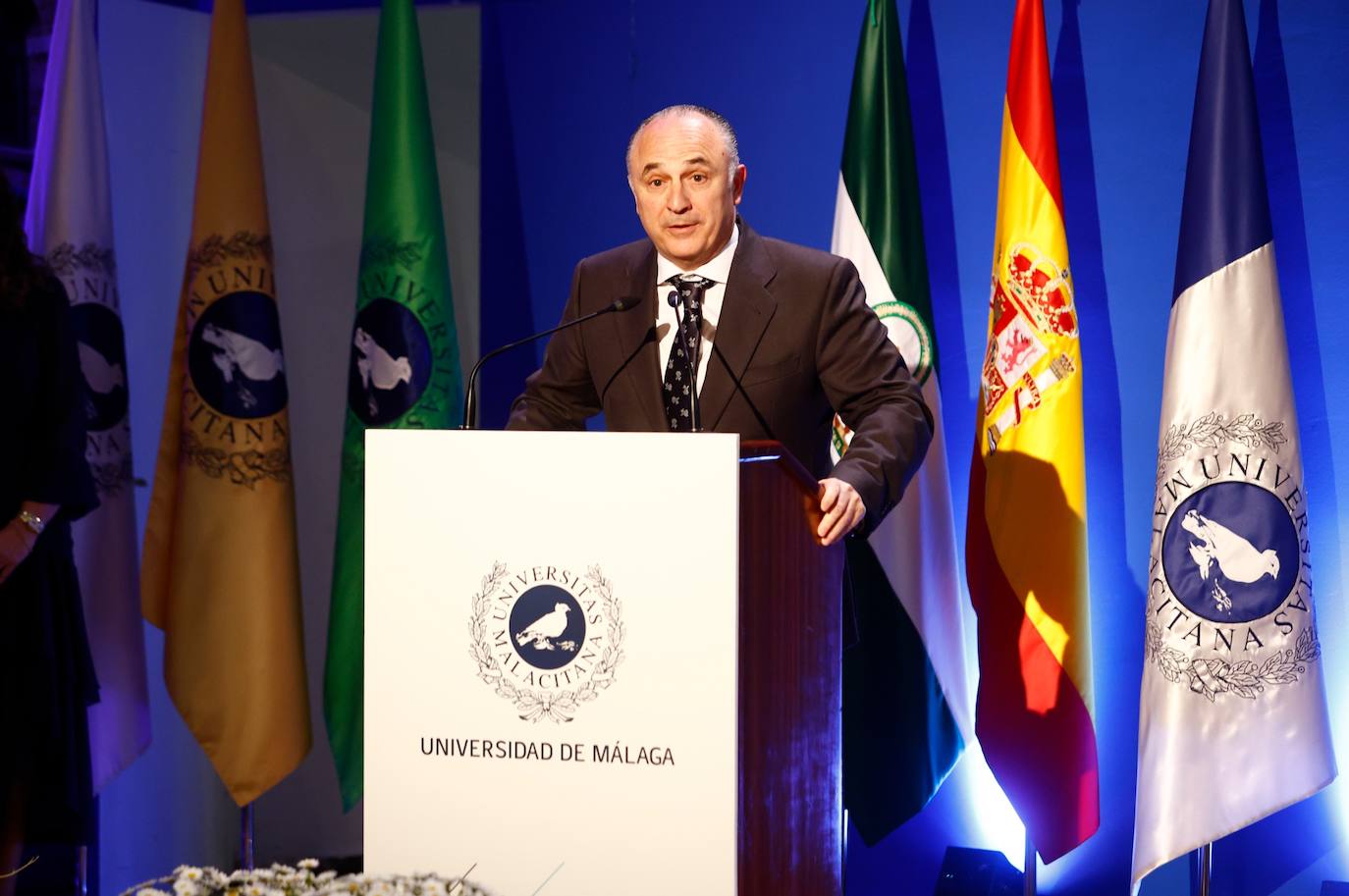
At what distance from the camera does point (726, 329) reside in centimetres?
242

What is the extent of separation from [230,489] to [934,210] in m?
2.01

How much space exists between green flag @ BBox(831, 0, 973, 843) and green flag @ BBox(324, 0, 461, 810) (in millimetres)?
1094

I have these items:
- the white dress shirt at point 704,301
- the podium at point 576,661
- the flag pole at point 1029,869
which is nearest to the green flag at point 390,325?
the white dress shirt at point 704,301

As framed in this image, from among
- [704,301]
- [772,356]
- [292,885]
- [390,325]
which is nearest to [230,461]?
[390,325]

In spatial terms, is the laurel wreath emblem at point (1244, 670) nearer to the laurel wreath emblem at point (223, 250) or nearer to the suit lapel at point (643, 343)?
the suit lapel at point (643, 343)

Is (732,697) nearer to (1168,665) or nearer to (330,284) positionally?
(1168,665)

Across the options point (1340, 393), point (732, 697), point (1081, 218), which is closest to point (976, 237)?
point (1081, 218)

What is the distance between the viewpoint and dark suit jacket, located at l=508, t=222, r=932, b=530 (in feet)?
7.88

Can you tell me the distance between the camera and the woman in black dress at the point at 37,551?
10.0ft

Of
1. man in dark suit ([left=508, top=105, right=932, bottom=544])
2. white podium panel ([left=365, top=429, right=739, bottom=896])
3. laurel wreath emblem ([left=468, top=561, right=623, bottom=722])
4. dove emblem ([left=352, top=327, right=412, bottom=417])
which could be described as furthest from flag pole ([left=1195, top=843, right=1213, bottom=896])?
dove emblem ([left=352, top=327, right=412, bottom=417])

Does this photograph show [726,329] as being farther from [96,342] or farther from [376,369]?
[96,342]

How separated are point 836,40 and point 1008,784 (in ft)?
6.56

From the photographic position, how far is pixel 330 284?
426 centimetres

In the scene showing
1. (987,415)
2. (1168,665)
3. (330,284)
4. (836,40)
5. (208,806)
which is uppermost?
(836,40)
